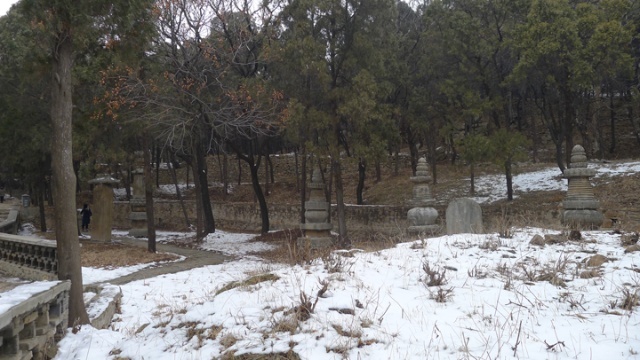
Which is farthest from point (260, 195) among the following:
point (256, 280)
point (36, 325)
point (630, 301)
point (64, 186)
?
point (630, 301)

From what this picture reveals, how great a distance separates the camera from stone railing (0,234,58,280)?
10180 millimetres

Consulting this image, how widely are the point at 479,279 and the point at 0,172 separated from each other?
44822 millimetres

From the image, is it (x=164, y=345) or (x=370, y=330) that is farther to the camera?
(x=164, y=345)

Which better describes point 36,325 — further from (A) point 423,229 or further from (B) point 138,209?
(B) point 138,209

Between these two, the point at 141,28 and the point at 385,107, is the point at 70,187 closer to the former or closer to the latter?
the point at 141,28

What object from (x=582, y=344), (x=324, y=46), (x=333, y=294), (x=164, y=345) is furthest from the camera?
(x=324, y=46)

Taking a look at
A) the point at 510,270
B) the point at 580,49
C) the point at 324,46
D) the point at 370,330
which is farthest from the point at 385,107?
the point at 370,330

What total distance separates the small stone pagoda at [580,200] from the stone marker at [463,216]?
6.28 ft

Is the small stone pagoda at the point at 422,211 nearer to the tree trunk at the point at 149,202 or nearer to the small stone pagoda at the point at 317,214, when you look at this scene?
the small stone pagoda at the point at 317,214

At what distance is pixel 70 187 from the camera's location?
6.80 metres

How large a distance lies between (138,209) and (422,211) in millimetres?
15563

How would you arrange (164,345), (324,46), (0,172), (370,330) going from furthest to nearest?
(0,172) → (324,46) → (164,345) → (370,330)

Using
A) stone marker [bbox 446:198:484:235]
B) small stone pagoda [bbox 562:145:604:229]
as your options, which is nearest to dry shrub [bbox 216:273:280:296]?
stone marker [bbox 446:198:484:235]

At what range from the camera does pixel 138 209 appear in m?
23.5
